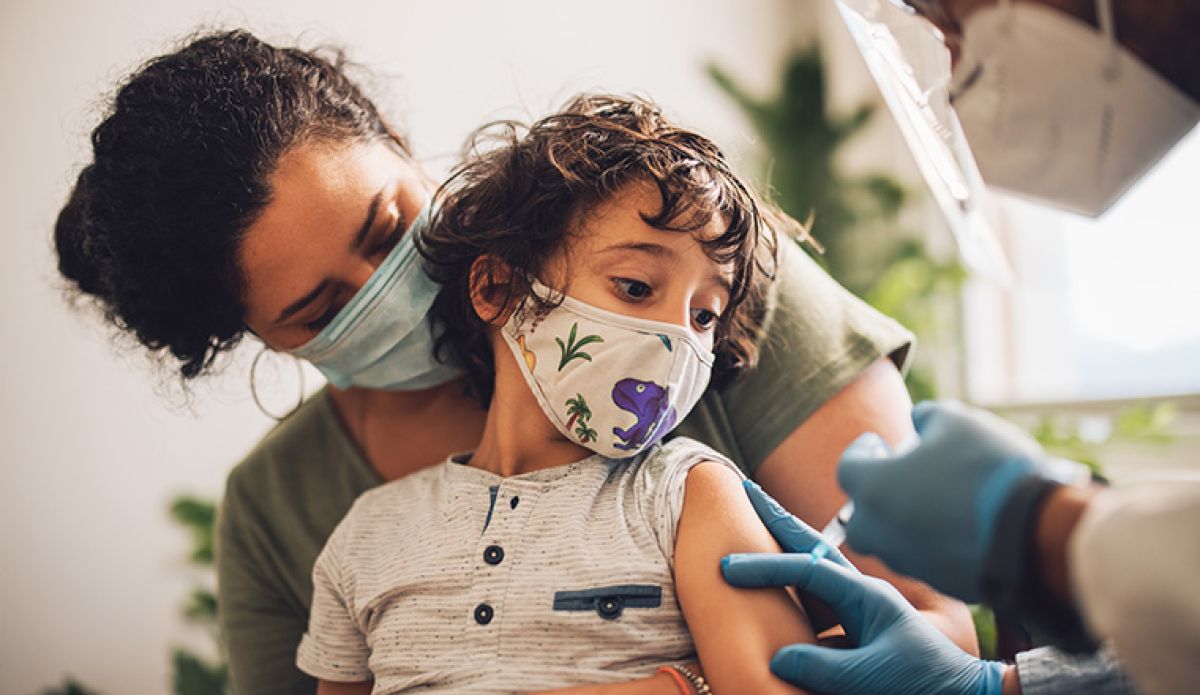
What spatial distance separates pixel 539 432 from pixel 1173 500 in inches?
29.6

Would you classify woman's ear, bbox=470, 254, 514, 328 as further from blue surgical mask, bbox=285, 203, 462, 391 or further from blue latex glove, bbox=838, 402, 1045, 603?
blue latex glove, bbox=838, 402, 1045, 603

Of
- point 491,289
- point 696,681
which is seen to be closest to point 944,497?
point 696,681

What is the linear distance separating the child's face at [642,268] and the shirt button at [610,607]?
29 cm

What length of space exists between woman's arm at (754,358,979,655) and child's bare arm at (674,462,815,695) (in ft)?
0.65

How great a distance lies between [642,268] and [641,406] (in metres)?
0.15

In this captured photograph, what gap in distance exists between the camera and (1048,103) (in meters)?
0.68

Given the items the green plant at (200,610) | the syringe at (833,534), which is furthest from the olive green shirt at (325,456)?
the green plant at (200,610)

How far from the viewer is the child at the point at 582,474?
1021mm

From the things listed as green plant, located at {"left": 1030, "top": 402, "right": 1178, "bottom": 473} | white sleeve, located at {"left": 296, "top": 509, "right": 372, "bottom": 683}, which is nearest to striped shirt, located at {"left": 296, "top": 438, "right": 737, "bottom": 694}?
white sleeve, located at {"left": 296, "top": 509, "right": 372, "bottom": 683}

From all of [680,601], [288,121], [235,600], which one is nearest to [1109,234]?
[680,601]

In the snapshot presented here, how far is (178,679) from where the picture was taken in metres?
2.21

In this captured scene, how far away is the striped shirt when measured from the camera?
1024 mm

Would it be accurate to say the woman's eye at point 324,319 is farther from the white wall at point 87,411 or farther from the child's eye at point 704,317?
the white wall at point 87,411

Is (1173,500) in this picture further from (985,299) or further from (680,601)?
(985,299)
